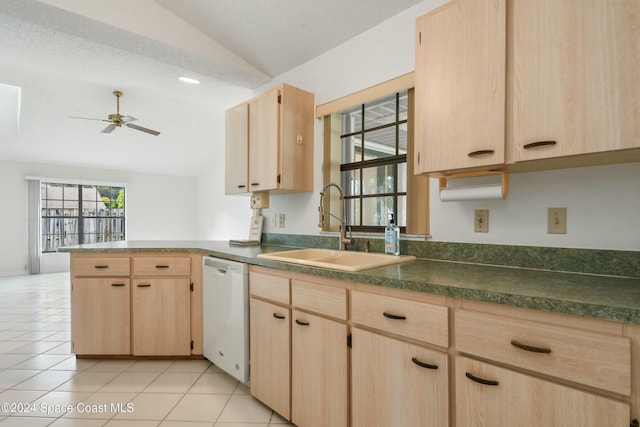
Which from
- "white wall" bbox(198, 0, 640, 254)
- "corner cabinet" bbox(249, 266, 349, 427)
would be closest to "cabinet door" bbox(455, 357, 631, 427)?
"corner cabinet" bbox(249, 266, 349, 427)

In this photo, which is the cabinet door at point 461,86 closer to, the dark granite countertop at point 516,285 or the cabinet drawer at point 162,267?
the dark granite countertop at point 516,285

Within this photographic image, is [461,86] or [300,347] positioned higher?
[461,86]

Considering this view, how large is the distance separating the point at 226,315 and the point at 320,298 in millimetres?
958

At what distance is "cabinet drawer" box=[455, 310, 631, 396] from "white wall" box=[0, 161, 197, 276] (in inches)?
310

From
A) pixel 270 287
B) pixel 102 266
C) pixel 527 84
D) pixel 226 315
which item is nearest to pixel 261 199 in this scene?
pixel 226 315

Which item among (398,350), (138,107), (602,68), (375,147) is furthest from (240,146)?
(138,107)

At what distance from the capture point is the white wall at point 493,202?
129 cm

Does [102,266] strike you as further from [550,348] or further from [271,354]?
[550,348]

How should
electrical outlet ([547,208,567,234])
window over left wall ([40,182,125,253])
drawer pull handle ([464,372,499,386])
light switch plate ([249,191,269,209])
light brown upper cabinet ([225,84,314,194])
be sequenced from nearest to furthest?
drawer pull handle ([464,372,499,386]), electrical outlet ([547,208,567,234]), light brown upper cabinet ([225,84,314,194]), light switch plate ([249,191,269,209]), window over left wall ([40,182,125,253])

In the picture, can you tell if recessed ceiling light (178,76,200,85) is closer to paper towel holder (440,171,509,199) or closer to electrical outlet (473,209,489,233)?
paper towel holder (440,171,509,199)

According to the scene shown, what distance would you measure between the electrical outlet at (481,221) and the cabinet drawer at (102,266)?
2.50 meters

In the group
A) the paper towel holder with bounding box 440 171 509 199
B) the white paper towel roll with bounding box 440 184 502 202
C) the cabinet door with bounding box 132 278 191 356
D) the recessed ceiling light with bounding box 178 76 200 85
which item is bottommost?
the cabinet door with bounding box 132 278 191 356

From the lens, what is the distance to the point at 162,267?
8.25 ft

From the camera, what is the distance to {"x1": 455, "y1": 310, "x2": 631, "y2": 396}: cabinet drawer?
813 mm
